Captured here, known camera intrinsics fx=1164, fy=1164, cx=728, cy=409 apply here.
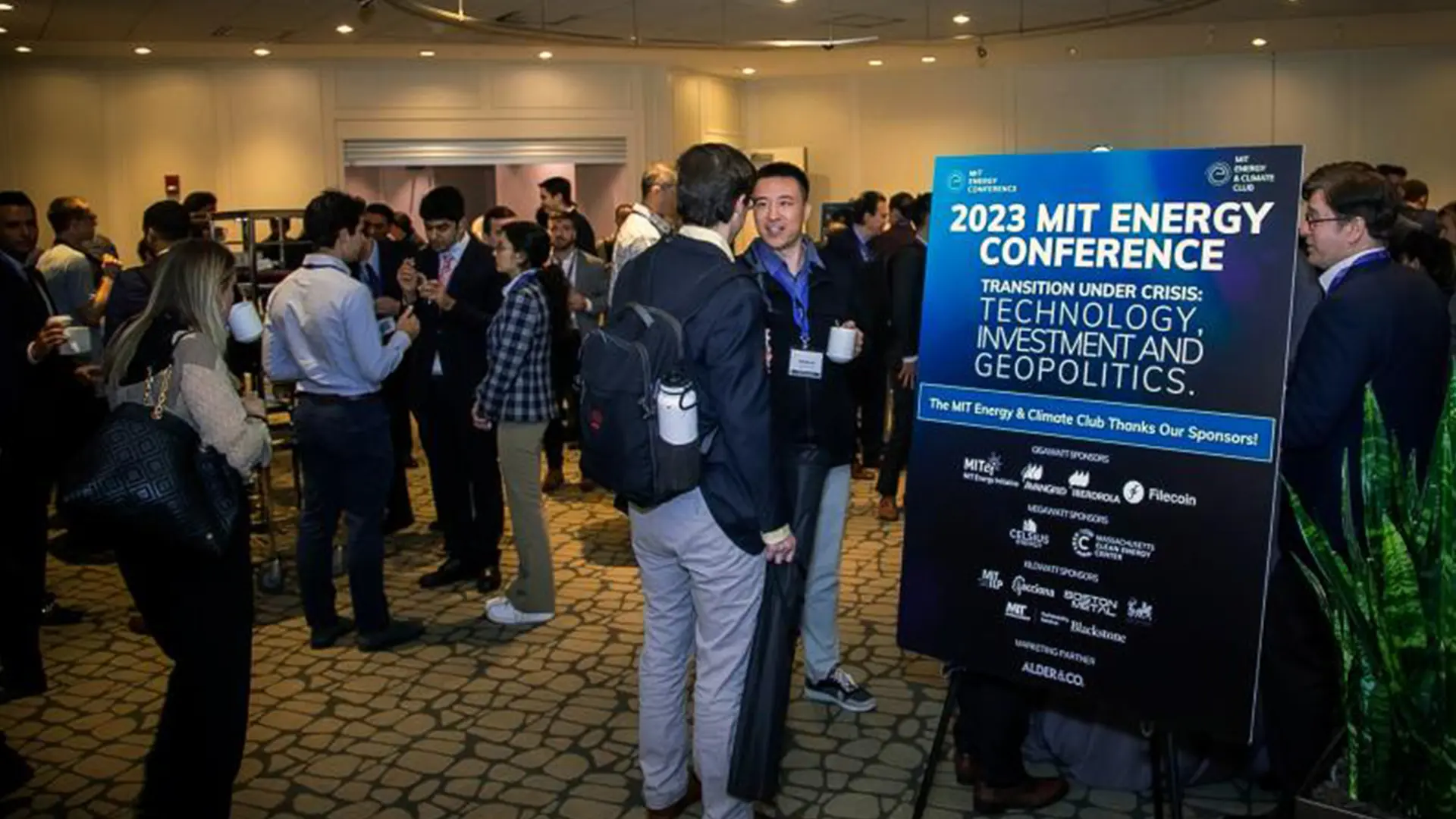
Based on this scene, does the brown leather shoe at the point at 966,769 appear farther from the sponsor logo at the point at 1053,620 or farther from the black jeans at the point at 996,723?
the sponsor logo at the point at 1053,620

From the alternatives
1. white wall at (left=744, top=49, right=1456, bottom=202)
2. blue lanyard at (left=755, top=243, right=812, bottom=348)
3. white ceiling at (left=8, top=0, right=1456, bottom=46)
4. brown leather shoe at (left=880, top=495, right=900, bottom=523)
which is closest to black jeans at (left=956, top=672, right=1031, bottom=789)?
blue lanyard at (left=755, top=243, right=812, bottom=348)

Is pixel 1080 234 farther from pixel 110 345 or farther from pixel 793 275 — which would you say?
pixel 110 345

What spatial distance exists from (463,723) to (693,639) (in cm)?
110

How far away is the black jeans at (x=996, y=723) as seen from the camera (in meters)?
2.94

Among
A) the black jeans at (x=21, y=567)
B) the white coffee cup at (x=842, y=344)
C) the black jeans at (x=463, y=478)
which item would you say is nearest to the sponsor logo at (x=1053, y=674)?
the white coffee cup at (x=842, y=344)

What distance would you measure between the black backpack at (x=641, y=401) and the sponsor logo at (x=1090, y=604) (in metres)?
0.84

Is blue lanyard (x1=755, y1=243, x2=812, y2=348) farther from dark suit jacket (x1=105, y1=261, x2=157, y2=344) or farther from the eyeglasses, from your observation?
dark suit jacket (x1=105, y1=261, x2=157, y2=344)

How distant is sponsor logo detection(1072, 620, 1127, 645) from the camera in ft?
7.66

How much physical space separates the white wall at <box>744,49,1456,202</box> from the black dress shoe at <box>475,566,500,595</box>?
28.1ft

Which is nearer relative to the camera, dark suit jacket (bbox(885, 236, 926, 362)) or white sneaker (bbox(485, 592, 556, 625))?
white sneaker (bbox(485, 592, 556, 625))

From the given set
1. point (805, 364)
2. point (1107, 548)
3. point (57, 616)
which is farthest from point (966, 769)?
point (57, 616)

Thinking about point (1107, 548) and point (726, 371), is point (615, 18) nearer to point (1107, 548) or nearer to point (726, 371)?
point (726, 371)

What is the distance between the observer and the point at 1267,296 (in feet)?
7.02

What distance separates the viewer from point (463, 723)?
3699 millimetres
